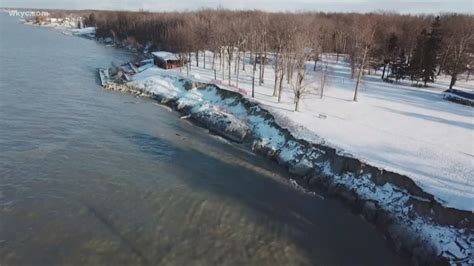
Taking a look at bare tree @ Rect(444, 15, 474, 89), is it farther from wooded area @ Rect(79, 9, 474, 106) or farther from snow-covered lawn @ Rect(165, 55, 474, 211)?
snow-covered lawn @ Rect(165, 55, 474, 211)

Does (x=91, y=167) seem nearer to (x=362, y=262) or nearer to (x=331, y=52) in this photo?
(x=362, y=262)

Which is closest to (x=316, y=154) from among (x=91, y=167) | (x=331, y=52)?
(x=91, y=167)

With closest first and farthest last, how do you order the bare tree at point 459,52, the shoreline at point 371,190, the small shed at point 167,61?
the shoreline at point 371,190
the bare tree at point 459,52
the small shed at point 167,61

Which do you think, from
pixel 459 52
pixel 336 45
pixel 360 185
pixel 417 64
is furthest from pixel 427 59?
pixel 360 185

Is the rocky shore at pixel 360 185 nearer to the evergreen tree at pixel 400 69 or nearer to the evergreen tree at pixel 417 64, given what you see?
the evergreen tree at pixel 400 69

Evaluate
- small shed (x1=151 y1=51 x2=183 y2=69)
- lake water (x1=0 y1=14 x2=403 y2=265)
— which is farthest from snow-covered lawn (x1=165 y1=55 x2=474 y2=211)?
small shed (x1=151 y1=51 x2=183 y2=69)

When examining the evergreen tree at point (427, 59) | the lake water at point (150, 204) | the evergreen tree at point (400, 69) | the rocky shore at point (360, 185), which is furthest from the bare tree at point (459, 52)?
the lake water at point (150, 204)
